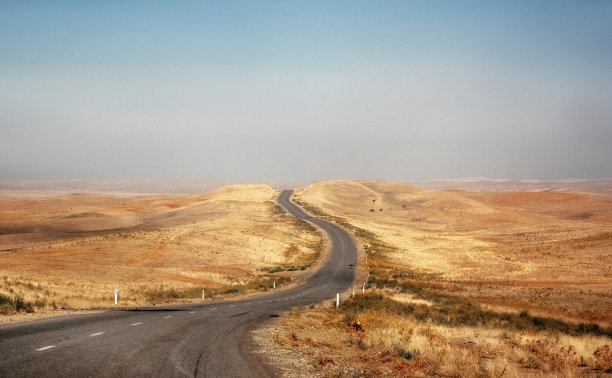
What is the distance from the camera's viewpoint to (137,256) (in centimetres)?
5203

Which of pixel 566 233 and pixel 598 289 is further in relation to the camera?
pixel 566 233

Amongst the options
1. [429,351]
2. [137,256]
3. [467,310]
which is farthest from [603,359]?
[137,256]

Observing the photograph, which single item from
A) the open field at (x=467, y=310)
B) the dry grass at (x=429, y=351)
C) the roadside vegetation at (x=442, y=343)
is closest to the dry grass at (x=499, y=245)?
the open field at (x=467, y=310)

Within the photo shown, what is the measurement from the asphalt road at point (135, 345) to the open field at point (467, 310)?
148 centimetres

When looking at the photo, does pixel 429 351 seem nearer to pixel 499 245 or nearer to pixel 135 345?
pixel 135 345

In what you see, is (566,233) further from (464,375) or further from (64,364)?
(64,364)

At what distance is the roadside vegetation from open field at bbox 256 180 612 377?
5 centimetres

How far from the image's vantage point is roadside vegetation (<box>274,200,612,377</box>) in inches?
460

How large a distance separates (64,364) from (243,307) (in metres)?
16.2

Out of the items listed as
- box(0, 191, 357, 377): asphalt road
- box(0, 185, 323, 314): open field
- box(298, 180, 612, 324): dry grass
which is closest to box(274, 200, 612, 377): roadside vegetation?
box(0, 191, 357, 377): asphalt road

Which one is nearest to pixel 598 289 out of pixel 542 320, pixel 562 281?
pixel 562 281

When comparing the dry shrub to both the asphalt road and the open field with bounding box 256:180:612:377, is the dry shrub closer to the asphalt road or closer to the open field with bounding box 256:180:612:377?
the open field with bounding box 256:180:612:377

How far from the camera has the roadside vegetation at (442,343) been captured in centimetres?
1167

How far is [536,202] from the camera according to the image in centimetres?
15775
